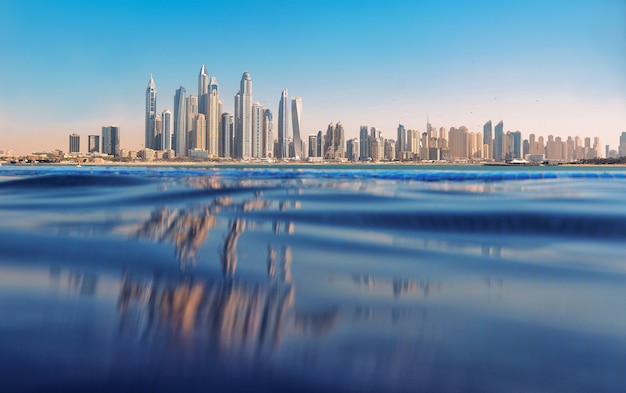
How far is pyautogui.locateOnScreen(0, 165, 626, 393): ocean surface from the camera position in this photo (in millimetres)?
3131

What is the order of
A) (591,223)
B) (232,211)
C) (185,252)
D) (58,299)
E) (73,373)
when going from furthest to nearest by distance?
(232,211) → (591,223) → (185,252) → (58,299) → (73,373)

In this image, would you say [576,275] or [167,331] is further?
[576,275]

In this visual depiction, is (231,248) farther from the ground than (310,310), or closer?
farther from the ground

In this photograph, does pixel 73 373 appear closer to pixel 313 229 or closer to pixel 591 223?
pixel 313 229

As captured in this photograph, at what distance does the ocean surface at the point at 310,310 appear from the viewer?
3131mm

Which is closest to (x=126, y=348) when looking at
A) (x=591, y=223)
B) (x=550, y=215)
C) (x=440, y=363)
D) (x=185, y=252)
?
(x=440, y=363)

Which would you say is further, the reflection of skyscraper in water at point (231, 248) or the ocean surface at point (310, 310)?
the reflection of skyscraper in water at point (231, 248)

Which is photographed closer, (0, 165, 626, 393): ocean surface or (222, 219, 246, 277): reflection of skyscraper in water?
(0, 165, 626, 393): ocean surface

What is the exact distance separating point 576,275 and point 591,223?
5343 mm

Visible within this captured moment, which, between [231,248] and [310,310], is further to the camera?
[231,248]

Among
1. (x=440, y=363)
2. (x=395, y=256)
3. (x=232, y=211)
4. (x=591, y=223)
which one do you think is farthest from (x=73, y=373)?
(x=591, y=223)

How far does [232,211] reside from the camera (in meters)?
12.4

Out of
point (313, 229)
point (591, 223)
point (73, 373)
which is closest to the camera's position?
point (73, 373)

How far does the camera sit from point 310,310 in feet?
14.5
